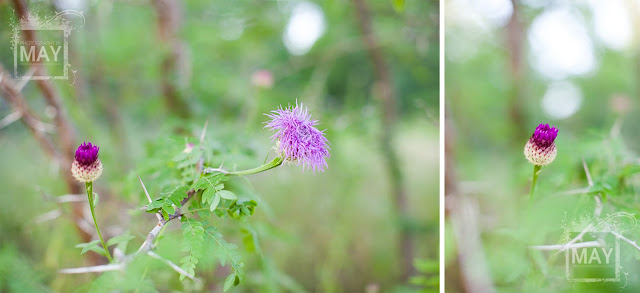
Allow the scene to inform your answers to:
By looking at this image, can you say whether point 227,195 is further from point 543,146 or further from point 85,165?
point 543,146

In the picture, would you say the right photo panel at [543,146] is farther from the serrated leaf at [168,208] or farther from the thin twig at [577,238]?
the serrated leaf at [168,208]

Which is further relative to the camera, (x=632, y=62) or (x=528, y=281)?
(x=632, y=62)

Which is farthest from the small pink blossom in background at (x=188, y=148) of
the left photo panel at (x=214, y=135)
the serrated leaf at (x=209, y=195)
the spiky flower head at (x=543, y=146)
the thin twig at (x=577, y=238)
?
the thin twig at (x=577, y=238)

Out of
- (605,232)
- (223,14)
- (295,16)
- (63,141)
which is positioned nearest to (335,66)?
(295,16)

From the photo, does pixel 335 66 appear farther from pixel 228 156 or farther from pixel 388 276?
pixel 228 156

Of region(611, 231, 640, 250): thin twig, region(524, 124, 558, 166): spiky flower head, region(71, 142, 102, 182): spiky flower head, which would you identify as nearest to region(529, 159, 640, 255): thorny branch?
region(611, 231, 640, 250): thin twig
